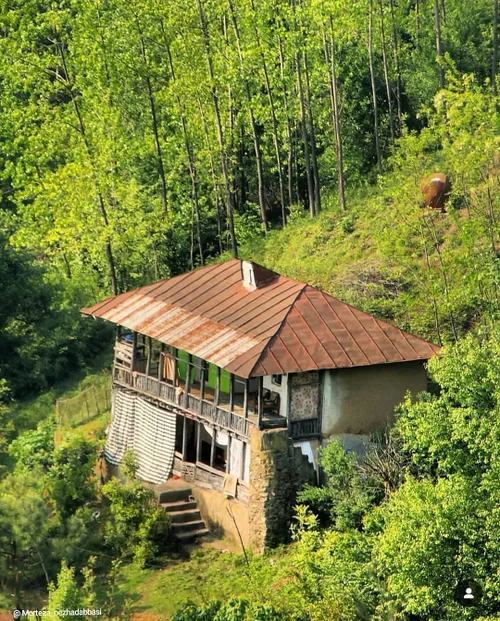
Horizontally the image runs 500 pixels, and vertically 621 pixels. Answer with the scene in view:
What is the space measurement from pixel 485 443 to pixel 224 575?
413 inches

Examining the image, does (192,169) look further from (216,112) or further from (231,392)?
(231,392)

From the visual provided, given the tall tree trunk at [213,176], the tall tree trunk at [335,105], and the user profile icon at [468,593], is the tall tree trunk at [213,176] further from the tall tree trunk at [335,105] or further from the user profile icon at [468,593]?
the user profile icon at [468,593]

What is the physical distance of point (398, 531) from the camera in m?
29.3

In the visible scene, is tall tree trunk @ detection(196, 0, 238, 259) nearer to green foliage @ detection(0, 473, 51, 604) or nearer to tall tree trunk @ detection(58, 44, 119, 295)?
tall tree trunk @ detection(58, 44, 119, 295)

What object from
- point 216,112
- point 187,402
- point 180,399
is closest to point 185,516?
point 187,402

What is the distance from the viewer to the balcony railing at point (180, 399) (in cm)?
3872

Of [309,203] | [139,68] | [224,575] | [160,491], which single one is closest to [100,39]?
[139,68]

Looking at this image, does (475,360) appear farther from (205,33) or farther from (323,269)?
(205,33)

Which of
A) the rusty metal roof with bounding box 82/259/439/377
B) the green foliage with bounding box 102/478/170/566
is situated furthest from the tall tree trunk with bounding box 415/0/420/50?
the green foliage with bounding box 102/478/170/566

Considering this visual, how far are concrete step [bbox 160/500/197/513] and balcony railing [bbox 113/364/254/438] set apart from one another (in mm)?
2787

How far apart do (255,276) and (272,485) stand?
7.45 meters

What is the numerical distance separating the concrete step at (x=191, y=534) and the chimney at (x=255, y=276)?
315 inches

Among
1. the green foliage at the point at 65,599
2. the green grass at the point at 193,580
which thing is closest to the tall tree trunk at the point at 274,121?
the green grass at the point at 193,580

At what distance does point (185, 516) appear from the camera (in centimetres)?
3972
